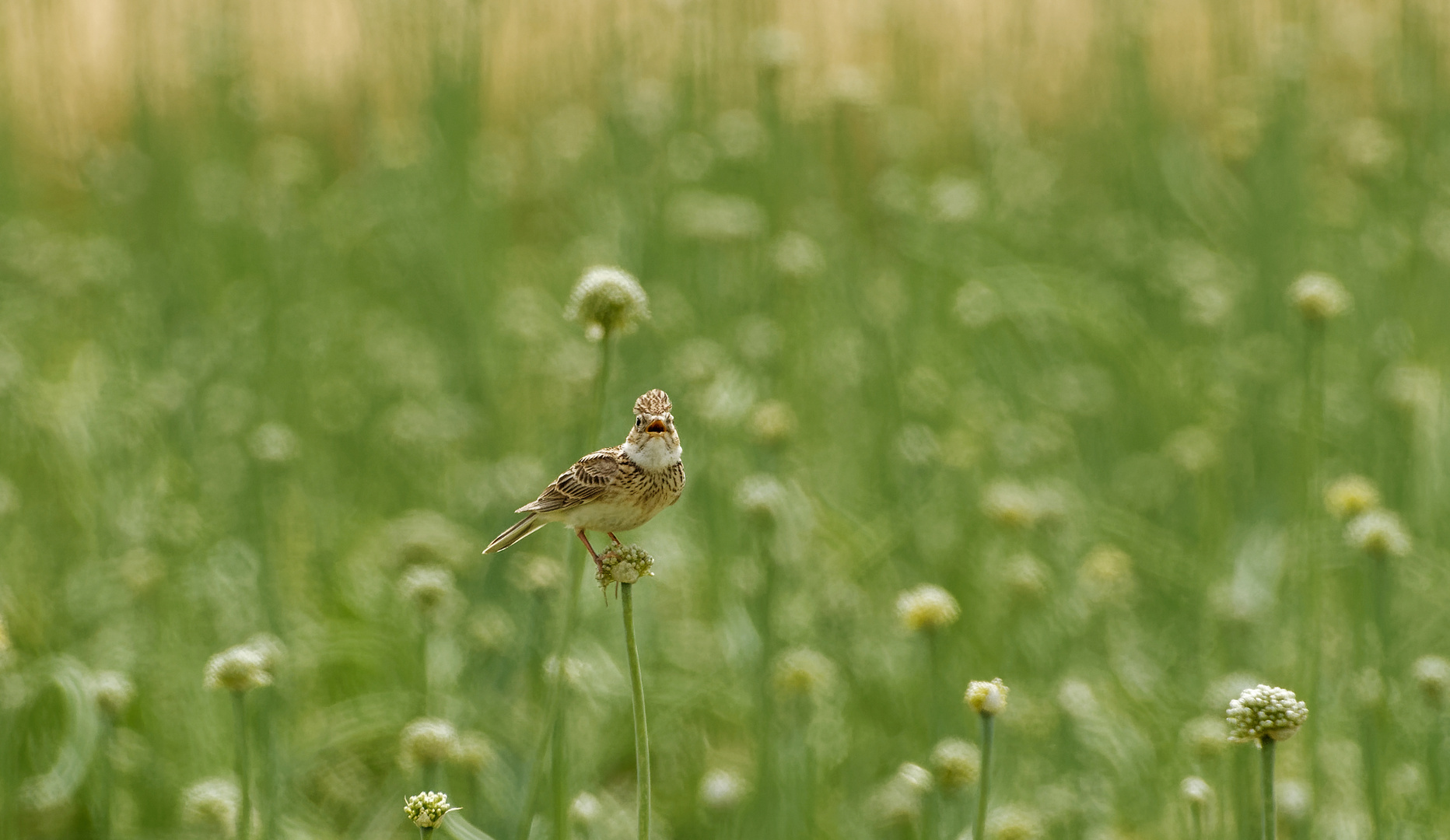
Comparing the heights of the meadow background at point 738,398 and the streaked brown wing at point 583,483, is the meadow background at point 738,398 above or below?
above

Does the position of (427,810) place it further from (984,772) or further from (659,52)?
(659,52)

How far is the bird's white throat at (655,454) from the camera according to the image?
64.6 inches

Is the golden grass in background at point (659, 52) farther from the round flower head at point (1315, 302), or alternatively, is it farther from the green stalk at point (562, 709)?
the green stalk at point (562, 709)

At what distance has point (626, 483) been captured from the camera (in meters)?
1.69

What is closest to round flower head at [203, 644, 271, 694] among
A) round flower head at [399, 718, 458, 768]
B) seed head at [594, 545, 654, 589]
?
round flower head at [399, 718, 458, 768]

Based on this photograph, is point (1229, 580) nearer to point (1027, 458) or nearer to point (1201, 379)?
point (1027, 458)

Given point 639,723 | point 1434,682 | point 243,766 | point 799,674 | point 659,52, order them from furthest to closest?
1. point 659,52
2. point 799,674
3. point 1434,682
4. point 243,766
5. point 639,723

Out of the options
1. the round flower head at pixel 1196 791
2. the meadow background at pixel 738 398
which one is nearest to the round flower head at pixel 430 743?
the meadow background at pixel 738 398

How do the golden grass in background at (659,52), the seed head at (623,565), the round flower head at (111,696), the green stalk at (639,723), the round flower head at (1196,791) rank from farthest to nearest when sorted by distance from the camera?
the golden grass in background at (659,52) < the round flower head at (111,696) < the round flower head at (1196,791) < the seed head at (623,565) < the green stalk at (639,723)

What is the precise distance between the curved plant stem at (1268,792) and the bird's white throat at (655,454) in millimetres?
762

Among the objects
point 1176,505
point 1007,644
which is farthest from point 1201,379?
point 1007,644

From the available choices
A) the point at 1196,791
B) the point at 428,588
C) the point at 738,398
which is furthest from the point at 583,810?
the point at 738,398

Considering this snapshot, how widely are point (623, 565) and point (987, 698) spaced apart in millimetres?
510

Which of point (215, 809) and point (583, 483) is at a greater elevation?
point (583, 483)
